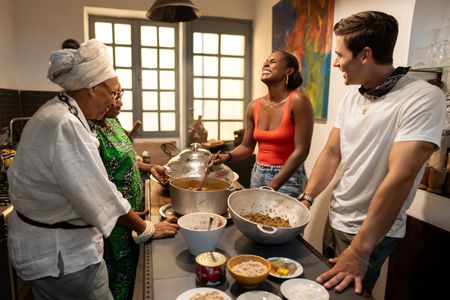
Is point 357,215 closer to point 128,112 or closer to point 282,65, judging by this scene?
point 282,65

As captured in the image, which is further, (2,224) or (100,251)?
(2,224)

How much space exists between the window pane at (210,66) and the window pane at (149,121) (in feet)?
2.74

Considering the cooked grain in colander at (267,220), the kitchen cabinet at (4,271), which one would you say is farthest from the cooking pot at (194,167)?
the kitchen cabinet at (4,271)

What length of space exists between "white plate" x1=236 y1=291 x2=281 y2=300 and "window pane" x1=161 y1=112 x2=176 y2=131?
132 inches

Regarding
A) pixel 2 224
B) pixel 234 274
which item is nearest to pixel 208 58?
pixel 2 224

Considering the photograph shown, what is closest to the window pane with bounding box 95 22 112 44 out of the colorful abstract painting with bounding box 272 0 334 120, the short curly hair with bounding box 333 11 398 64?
the colorful abstract painting with bounding box 272 0 334 120

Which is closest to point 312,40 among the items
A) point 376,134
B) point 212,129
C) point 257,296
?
point 376,134

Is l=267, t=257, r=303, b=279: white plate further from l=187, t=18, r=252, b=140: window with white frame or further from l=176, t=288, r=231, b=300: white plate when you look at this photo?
l=187, t=18, r=252, b=140: window with white frame

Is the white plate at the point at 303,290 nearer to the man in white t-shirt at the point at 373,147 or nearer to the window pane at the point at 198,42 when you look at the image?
the man in white t-shirt at the point at 373,147

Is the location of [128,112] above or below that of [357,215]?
above

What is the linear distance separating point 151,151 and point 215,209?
2.66 meters

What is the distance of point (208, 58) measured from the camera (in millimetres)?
3883

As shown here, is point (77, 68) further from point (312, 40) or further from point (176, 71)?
A: point (176, 71)

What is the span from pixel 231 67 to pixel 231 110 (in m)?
0.54
